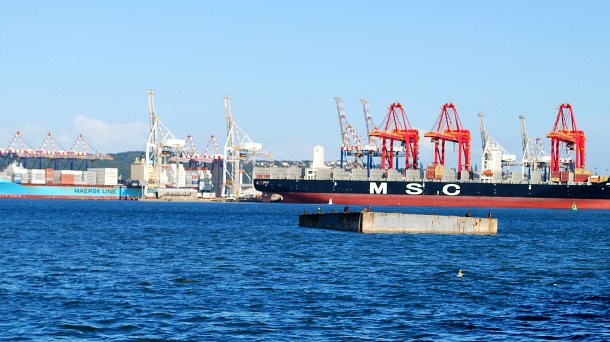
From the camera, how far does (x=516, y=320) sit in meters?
28.3

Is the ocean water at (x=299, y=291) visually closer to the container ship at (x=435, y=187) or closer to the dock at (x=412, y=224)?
the dock at (x=412, y=224)

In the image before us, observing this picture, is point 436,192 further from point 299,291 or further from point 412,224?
point 299,291

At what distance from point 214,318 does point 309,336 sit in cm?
362

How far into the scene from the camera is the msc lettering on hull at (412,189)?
173875mm

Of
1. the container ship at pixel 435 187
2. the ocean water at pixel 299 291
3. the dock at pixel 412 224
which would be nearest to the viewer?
the ocean water at pixel 299 291

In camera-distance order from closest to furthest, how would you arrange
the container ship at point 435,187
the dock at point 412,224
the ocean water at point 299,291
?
the ocean water at point 299,291
the dock at point 412,224
the container ship at point 435,187

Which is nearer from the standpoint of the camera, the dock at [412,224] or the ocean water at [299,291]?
the ocean water at [299,291]

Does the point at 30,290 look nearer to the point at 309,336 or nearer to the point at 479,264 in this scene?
the point at 309,336

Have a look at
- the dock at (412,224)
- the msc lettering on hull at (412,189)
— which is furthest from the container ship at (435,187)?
the dock at (412,224)

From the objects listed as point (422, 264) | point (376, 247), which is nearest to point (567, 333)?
point (422, 264)

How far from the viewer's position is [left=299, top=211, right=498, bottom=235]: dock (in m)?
70.4

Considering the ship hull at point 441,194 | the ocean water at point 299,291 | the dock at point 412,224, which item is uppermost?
the ship hull at point 441,194

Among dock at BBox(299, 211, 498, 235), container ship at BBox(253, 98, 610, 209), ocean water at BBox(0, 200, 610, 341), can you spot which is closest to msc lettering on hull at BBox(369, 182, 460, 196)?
container ship at BBox(253, 98, 610, 209)

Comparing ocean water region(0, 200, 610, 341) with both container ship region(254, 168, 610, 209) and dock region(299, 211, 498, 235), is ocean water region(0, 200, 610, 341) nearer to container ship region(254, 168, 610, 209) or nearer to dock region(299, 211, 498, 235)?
dock region(299, 211, 498, 235)
